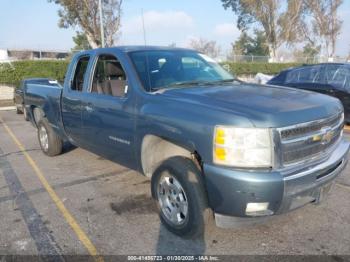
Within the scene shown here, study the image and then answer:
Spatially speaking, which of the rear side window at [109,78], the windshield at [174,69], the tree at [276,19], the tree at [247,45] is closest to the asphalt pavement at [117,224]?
the rear side window at [109,78]

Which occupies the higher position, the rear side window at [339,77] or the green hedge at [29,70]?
the green hedge at [29,70]

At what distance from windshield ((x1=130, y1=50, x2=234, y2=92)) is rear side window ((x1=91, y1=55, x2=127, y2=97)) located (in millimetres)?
296

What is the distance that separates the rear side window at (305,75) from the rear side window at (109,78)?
5781 millimetres

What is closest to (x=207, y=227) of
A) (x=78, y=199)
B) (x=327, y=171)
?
(x=327, y=171)

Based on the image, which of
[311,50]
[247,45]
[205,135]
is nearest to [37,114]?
[205,135]

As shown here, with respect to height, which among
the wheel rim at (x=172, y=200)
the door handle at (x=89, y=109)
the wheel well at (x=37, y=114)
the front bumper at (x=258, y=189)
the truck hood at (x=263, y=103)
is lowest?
the wheel rim at (x=172, y=200)

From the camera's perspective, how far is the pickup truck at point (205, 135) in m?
2.81

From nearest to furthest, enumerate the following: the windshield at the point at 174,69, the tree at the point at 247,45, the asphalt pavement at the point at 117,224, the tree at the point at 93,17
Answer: the asphalt pavement at the point at 117,224, the windshield at the point at 174,69, the tree at the point at 93,17, the tree at the point at 247,45

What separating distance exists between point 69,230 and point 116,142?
112cm

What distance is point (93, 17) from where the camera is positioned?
25562 mm

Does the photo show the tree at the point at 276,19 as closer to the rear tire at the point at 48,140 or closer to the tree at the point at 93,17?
the tree at the point at 93,17

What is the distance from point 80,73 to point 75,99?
46 cm

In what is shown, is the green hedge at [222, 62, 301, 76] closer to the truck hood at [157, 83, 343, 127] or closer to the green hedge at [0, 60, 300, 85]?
the green hedge at [0, 60, 300, 85]

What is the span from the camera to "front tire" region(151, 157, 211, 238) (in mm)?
3102
